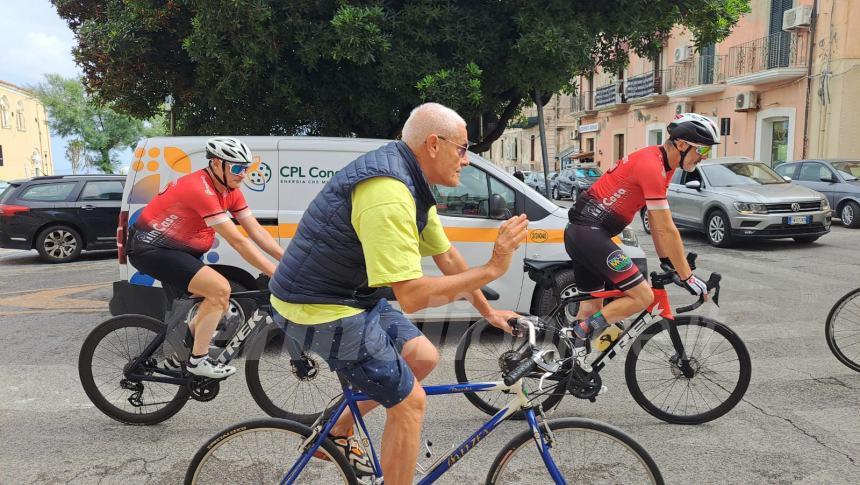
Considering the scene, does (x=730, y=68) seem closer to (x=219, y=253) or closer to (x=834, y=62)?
(x=834, y=62)

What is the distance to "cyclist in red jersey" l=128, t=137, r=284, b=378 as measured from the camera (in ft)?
13.0

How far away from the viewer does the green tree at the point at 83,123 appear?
162ft

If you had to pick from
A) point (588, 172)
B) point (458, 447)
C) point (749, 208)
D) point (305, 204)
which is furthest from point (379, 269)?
point (588, 172)

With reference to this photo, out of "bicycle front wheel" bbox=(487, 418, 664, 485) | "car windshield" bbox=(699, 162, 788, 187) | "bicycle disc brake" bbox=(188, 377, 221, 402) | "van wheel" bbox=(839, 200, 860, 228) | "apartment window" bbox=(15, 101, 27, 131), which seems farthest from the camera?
"apartment window" bbox=(15, 101, 27, 131)

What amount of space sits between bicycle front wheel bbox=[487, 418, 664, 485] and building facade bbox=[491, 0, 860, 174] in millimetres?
14328

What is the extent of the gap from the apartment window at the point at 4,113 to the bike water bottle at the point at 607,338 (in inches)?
2158

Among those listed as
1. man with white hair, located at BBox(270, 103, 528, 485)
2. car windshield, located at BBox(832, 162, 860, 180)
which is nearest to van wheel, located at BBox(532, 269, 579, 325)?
man with white hair, located at BBox(270, 103, 528, 485)

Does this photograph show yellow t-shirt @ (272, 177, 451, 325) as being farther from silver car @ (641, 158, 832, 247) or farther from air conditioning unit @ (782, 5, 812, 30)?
air conditioning unit @ (782, 5, 812, 30)

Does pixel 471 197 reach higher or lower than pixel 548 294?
higher

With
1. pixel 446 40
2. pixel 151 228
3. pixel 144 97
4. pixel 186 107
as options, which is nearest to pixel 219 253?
pixel 151 228

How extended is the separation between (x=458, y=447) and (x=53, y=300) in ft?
24.5

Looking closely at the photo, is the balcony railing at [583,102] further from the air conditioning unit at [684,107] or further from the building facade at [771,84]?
the air conditioning unit at [684,107]

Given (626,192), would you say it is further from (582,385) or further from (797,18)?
(797,18)

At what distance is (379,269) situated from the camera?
7.00 ft
